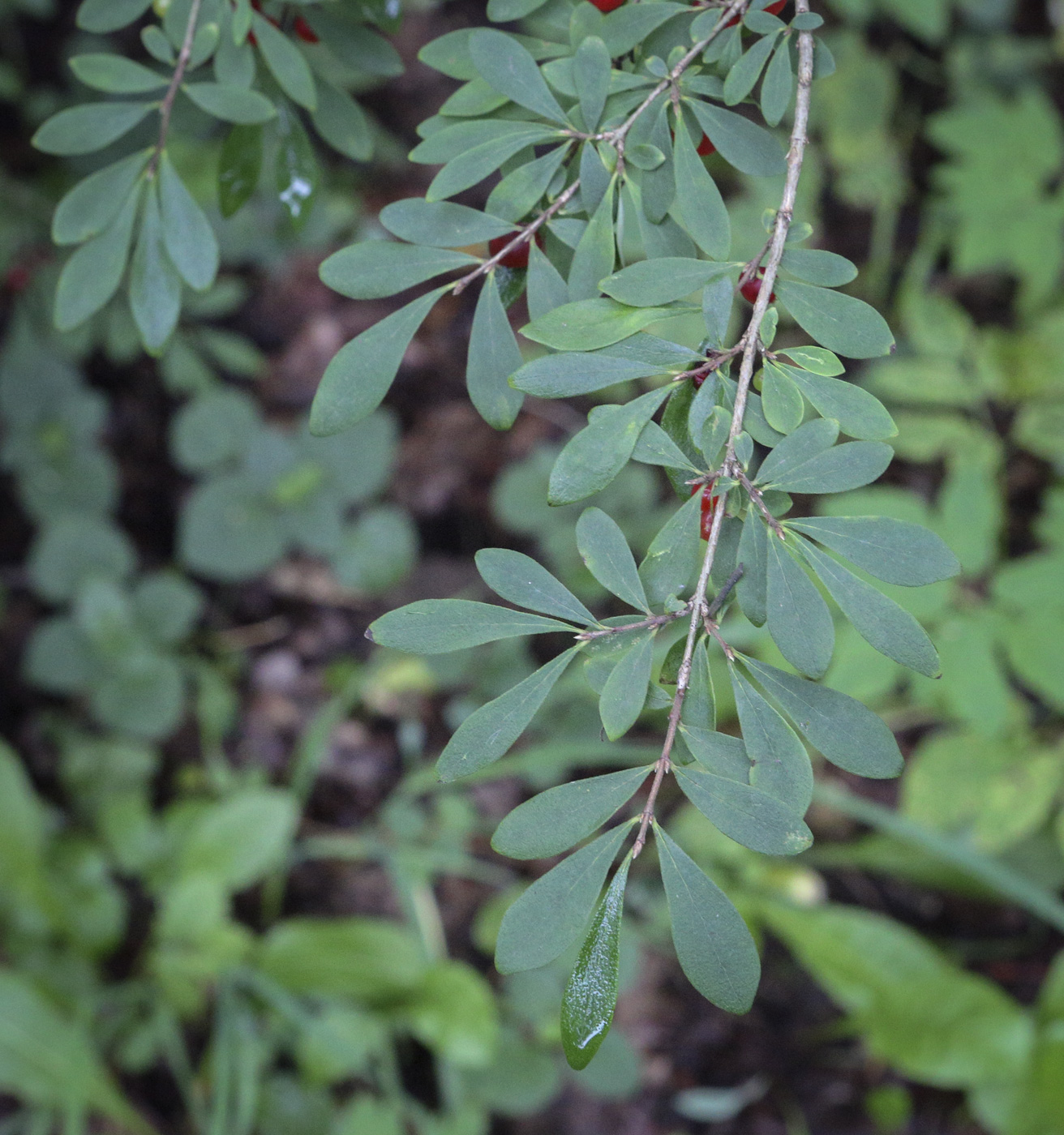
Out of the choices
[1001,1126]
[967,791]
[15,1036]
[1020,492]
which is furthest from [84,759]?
[1020,492]

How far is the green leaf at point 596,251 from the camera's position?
70 cm

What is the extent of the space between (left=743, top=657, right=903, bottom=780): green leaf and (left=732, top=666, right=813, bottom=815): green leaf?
12 mm

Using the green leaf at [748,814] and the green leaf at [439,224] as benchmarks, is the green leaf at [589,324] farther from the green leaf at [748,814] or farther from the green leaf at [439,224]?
the green leaf at [748,814]

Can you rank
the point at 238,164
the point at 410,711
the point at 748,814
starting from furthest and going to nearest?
the point at 410,711 → the point at 238,164 → the point at 748,814

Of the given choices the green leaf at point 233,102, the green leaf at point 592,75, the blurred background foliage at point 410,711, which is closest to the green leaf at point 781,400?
the green leaf at point 592,75

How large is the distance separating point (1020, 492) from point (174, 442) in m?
2.30

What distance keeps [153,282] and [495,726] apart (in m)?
0.56

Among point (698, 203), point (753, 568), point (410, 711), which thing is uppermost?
point (698, 203)

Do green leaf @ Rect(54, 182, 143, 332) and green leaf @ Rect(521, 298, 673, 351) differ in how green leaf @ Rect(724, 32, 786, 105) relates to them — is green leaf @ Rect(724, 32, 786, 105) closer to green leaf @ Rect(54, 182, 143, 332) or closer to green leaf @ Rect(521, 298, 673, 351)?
green leaf @ Rect(521, 298, 673, 351)

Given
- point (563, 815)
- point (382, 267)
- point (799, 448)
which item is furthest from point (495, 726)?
point (382, 267)

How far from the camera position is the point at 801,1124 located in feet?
6.96

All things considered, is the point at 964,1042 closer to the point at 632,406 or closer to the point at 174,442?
the point at 632,406

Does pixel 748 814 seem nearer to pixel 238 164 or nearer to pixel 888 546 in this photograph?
pixel 888 546

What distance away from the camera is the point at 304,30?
38.2 inches
